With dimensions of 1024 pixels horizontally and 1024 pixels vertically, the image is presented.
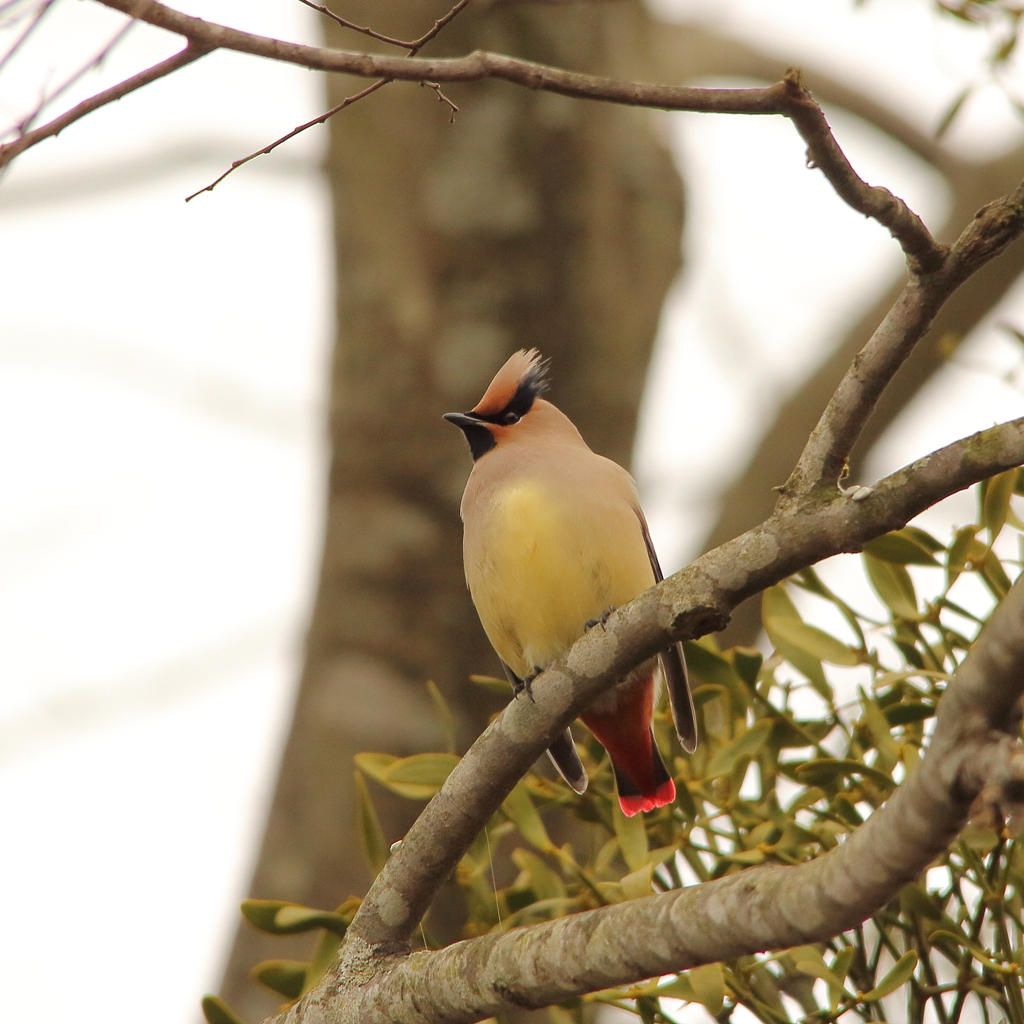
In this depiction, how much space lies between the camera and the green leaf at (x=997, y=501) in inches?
84.6

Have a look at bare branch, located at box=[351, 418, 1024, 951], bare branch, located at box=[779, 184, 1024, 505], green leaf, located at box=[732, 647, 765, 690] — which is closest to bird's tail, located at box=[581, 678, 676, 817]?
green leaf, located at box=[732, 647, 765, 690]

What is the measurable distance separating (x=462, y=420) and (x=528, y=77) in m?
2.01

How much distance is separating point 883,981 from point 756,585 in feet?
1.97

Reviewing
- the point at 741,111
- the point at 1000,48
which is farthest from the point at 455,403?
the point at 741,111

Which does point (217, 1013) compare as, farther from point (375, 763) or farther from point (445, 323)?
point (445, 323)

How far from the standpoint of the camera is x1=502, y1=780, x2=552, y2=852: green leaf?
2361 mm

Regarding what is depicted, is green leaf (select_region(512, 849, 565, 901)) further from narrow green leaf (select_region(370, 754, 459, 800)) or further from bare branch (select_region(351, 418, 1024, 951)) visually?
bare branch (select_region(351, 418, 1024, 951))

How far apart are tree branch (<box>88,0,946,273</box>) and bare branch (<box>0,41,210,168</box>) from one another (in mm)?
26

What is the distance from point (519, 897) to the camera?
2438 millimetres

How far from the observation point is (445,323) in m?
3.67

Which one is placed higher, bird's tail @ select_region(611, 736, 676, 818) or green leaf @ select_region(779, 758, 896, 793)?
bird's tail @ select_region(611, 736, 676, 818)

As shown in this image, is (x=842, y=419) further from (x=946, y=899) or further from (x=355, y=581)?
(x=355, y=581)

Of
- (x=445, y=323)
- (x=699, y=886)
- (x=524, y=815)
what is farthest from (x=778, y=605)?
(x=445, y=323)

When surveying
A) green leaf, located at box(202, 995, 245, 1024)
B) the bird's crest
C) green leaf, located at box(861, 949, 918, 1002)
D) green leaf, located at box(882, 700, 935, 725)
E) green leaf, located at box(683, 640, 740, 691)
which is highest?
the bird's crest
